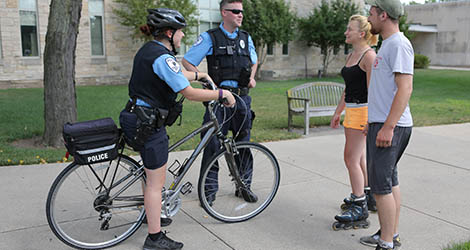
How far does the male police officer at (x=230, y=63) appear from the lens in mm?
4297

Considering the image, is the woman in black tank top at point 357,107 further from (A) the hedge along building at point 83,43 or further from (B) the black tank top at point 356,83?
(A) the hedge along building at point 83,43

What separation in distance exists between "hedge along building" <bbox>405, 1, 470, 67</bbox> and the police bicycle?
42.2 metres

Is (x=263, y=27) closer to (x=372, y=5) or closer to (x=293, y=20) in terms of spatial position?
(x=293, y=20)

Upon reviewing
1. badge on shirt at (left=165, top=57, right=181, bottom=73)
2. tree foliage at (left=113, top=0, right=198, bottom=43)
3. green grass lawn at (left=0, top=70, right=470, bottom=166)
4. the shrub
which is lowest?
green grass lawn at (left=0, top=70, right=470, bottom=166)

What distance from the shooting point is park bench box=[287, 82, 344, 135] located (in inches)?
346

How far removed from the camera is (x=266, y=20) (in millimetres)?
23797

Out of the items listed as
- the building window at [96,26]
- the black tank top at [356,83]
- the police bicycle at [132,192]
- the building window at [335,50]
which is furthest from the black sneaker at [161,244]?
the building window at [335,50]

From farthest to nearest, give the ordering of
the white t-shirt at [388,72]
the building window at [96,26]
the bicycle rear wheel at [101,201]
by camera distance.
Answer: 1. the building window at [96,26]
2. the bicycle rear wheel at [101,201]
3. the white t-shirt at [388,72]

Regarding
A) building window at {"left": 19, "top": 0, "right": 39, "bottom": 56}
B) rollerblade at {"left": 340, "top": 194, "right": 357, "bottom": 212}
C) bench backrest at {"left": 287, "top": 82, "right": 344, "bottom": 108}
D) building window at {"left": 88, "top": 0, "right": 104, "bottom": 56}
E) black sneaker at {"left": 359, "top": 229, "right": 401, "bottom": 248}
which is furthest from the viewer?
building window at {"left": 88, "top": 0, "right": 104, "bottom": 56}


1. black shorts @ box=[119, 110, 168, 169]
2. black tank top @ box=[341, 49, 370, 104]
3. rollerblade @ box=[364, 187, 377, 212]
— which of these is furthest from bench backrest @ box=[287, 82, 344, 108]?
black shorts @ box=[119, 110, 168, 169]

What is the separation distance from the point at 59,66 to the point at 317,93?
203 inches

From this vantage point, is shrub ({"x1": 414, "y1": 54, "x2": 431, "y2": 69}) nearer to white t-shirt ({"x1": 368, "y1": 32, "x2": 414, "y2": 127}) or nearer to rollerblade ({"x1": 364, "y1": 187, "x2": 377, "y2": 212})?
rollerblade ({"x1": 364, "y1": 187, "x2": 377, "y2": 212})

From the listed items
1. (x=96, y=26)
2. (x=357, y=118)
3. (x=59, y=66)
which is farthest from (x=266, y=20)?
(x=357, y=118)

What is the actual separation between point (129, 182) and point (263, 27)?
2153cm
